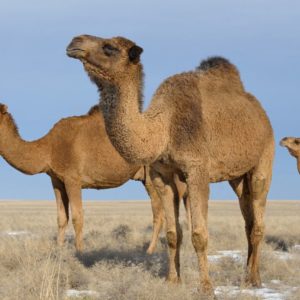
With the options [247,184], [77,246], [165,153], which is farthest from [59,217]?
[165,153]

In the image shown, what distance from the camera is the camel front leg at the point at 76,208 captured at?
13.1 metres

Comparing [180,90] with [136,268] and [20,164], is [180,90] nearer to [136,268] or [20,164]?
[136,268]

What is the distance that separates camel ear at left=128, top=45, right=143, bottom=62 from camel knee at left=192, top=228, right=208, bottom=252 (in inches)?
83.0

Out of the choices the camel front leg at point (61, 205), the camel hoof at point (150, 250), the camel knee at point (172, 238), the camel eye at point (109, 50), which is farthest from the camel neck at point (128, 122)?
the camel front leg at point (61, 205)

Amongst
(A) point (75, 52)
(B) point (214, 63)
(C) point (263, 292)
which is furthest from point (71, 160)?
(A) point (75, 52)

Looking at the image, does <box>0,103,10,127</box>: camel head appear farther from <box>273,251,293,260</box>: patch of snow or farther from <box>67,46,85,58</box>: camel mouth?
<box>67,46,85,58</box>: camel mouth

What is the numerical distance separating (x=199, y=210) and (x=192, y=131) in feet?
3.07

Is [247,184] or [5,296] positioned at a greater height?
[247,184]

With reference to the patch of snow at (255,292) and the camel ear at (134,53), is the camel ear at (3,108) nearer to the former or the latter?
the patch of snow at (255,292)

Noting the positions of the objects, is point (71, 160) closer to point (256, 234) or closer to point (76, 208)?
point (76, 208)

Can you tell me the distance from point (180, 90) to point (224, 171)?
1.16 metres

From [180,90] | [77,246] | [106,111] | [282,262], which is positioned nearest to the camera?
[106,111]

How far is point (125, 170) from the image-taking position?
14.7 metres

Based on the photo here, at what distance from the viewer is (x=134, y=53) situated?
7.11 metres
